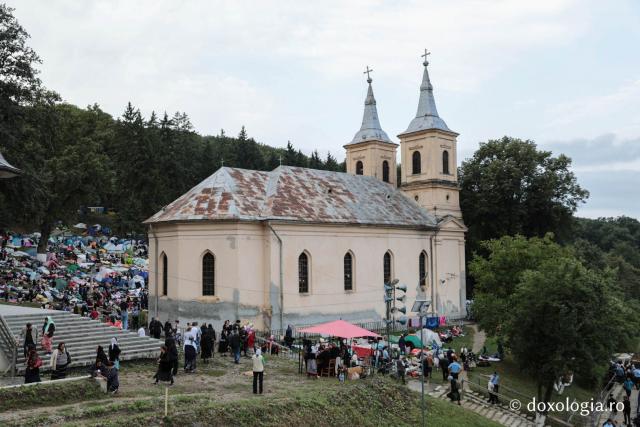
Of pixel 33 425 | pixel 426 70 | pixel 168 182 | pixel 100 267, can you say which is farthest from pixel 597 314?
pixel 168 182

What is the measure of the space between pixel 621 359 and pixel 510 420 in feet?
74.1

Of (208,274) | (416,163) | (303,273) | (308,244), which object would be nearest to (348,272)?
(303,273)

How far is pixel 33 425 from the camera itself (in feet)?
44.3

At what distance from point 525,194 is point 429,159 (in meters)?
12.9

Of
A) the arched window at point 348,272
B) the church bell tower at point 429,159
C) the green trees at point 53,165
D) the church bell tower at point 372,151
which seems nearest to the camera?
the green trees at point 53,165

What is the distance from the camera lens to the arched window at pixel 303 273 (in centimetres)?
3725

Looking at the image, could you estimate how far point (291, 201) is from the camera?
1496 inches

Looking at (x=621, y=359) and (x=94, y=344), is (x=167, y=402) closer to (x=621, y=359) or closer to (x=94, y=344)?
(x=94, y=344)

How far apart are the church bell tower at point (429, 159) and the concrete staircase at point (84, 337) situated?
2954 cm

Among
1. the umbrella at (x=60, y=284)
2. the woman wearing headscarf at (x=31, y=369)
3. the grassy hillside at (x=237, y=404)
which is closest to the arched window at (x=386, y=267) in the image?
the grassy hillside at (x=237, y=404)

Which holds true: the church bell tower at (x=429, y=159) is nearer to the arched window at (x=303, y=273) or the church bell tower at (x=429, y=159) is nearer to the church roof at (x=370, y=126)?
the church roof at (x=370, y=126)

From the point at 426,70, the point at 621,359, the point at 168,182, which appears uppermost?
the point at 426,70

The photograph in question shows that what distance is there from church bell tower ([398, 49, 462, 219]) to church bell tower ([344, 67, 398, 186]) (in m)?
1.38

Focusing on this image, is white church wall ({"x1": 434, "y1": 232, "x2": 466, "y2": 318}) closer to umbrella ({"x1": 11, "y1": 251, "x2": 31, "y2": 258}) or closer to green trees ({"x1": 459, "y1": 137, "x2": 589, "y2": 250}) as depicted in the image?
green trees ({"x1": 459, "y1": 137, "x2": 589, "y2": 250})
